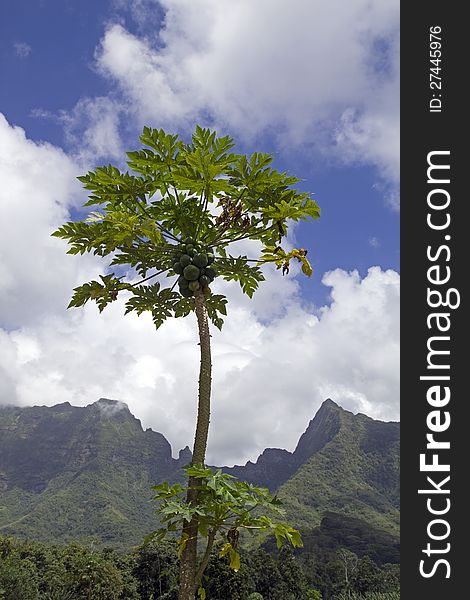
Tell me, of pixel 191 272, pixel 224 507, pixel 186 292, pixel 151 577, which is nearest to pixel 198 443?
pixel 224 507

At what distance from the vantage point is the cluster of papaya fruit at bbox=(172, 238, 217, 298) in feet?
20.3

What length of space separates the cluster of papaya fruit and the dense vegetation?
27551mm

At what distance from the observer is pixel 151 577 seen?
167ft

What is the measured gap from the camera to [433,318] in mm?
5059

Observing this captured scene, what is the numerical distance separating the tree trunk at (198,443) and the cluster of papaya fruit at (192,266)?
0.14 m

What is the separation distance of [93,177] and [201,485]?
11.4 feet

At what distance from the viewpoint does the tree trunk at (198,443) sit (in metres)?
5.23

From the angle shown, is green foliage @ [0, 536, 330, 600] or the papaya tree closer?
the papaya tree

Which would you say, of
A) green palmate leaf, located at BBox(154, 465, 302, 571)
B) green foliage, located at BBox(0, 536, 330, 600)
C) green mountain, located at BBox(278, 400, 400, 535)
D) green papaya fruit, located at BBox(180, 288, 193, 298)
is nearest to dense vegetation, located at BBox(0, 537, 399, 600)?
green foliage, located at BBox(0, 536, 330, 600)

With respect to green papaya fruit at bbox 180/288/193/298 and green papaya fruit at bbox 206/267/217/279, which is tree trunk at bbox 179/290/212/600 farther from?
green papaya fruit at bbox 206/267/217/279

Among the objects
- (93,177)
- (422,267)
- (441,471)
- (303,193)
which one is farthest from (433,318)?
(93,177)

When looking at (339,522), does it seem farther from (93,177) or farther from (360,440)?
(93,177)

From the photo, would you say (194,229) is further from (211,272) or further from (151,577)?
(151,577)

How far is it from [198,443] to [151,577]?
51.8 m
